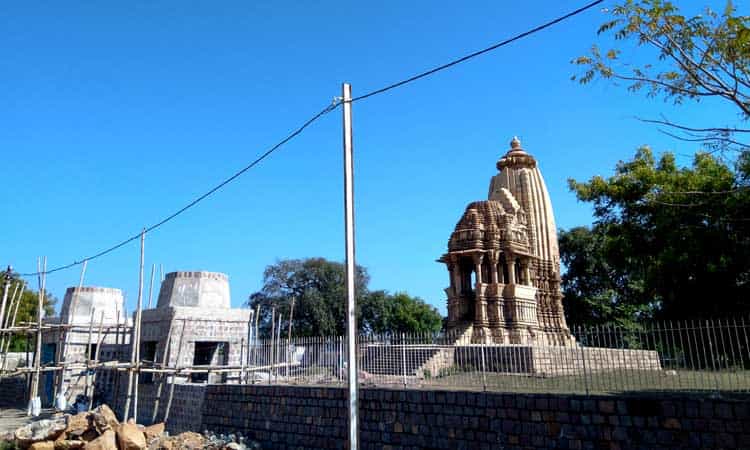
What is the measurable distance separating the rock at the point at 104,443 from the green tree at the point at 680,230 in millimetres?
14102

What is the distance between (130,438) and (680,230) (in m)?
15.4

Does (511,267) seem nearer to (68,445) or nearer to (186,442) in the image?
(186,442)

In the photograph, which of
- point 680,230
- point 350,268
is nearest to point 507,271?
point 680,230

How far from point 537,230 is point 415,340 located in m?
14.3

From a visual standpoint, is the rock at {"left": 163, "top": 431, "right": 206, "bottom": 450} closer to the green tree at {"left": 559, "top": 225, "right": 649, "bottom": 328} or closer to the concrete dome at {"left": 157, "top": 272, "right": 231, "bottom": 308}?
the concrete dome at {"left": 157, "top": 272, "right": 231, "bottom": 308}

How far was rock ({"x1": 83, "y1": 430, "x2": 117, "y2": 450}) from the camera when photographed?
12594mm

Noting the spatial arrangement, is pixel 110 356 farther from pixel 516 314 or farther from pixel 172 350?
pixel 516 314

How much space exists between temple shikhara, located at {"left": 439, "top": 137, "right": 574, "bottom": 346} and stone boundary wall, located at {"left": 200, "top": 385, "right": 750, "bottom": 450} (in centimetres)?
886

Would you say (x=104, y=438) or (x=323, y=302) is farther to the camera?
(x=323, y=302)

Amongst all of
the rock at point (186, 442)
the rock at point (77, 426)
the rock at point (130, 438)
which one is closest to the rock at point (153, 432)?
the rock at point (130, 438)

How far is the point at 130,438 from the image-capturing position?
1280 centimetres

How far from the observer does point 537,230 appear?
25.2 metres

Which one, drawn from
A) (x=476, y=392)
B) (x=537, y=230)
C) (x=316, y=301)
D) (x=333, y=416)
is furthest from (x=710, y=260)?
(x=316, y=301)

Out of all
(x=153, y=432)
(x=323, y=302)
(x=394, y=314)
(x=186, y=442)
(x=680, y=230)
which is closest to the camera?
(x=186, y=442)
